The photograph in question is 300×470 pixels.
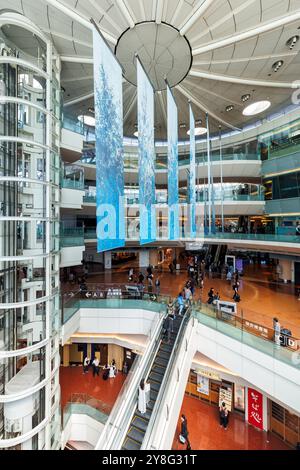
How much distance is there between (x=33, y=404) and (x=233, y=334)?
8788 mm

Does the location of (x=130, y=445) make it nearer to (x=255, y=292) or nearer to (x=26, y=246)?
(x=26, y=246)

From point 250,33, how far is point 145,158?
874 cm

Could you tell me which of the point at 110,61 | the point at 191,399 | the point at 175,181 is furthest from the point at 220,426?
the point at 110,61

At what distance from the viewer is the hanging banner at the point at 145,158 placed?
9531 mm

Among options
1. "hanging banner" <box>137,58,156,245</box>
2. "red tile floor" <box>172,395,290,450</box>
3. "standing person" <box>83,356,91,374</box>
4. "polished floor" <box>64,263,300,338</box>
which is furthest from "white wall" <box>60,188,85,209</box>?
"red tile floor" <box>172,395,290,450</box>

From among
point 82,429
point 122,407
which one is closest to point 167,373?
point 122,407

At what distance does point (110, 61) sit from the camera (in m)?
7.86

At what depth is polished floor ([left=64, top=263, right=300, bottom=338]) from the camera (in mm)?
12202

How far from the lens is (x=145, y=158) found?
10.2 metres

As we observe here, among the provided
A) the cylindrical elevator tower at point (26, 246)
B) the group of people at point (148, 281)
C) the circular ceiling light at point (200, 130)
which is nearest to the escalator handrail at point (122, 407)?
the cylindrical elevator tower at point (26, 246)

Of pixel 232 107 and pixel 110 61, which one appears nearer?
pixel 110 61

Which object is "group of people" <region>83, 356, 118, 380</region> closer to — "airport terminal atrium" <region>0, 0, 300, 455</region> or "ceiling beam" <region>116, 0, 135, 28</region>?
"airport terminal atrium" <region>0, 0, 300, 455</region>

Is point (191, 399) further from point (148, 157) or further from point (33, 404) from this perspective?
point (148, 157)

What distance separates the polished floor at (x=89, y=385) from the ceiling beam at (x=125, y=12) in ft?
64.8
